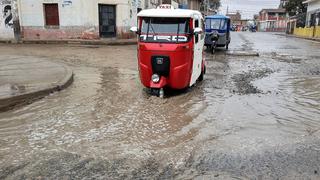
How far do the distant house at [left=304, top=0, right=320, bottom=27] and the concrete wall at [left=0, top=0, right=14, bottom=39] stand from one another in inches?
1397

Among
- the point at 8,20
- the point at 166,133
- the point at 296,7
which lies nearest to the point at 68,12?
the point at 8,20

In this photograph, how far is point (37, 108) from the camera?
8531 millimetres

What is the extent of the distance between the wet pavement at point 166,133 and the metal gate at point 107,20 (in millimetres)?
15416

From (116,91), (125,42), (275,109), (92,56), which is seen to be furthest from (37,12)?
(275,109)

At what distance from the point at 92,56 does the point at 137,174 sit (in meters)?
14.2

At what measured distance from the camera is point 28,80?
10.6 metres

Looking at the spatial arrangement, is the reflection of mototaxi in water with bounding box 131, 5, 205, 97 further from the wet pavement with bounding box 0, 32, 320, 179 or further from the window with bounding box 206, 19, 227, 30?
the window with bounding box 206, 19, 227, 30

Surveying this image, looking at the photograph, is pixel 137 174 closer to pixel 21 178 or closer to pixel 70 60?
pixel 21 178

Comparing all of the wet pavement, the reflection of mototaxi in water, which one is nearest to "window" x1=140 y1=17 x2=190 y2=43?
the reflection of mototaxi in water

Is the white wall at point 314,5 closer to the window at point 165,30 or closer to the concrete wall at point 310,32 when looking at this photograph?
the concrete wall at point 310,32

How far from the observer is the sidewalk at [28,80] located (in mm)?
8823

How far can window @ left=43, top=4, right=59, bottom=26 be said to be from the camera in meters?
26.4

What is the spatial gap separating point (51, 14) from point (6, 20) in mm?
3235

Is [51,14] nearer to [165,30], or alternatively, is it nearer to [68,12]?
[68,12]
